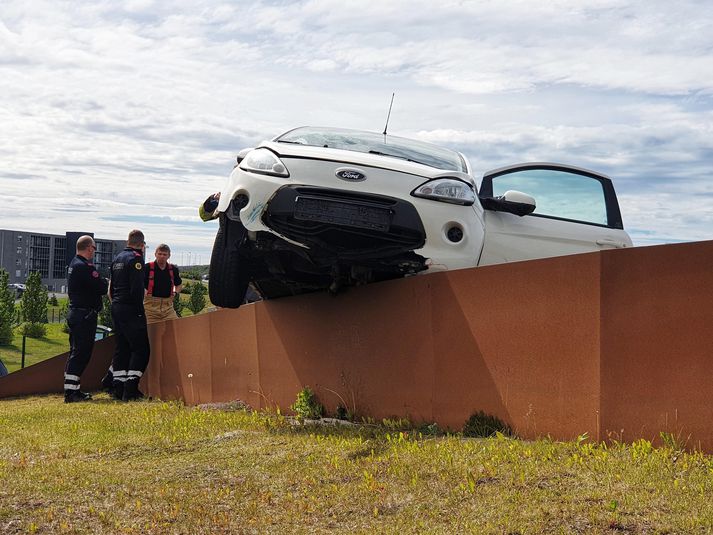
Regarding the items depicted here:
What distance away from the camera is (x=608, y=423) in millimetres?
5047

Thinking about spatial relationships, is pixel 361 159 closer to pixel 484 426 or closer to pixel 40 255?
pixel 484 426

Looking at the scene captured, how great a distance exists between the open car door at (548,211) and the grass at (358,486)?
2.04 meters

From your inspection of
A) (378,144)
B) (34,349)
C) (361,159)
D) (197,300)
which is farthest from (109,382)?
(197,300)

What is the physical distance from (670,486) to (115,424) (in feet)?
17.1

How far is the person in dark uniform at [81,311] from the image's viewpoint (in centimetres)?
1117

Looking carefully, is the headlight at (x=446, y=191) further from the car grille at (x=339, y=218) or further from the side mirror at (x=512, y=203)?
the side mirror at (x=512, y=203)

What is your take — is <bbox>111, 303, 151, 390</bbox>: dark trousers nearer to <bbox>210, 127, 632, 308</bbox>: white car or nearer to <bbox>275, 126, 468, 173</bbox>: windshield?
<bbox>210, 127, 632, 308</bbox>: white car

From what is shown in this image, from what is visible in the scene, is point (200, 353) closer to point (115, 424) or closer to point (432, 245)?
point (115, 424)

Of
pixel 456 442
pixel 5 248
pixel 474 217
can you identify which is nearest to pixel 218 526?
pixel 456 442

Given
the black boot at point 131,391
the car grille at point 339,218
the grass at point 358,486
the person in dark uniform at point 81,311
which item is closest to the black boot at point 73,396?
the person in dark uniform at point 81,311

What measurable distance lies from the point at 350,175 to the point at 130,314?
585 cm

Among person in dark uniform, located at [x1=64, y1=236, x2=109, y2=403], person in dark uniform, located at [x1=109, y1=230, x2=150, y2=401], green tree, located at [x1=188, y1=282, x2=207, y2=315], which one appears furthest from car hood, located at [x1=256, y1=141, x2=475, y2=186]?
green tree, located at [x1=188, y1=282, x2=207, y2=315]

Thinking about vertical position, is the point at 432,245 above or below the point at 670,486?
above

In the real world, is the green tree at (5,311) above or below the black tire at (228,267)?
below
